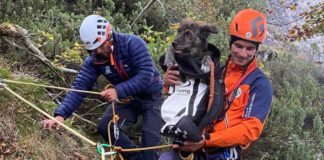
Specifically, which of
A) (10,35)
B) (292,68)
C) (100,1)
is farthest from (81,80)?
(292,68)

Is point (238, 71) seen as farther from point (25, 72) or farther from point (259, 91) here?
point (25, 72)

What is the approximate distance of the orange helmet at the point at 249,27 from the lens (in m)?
2.66

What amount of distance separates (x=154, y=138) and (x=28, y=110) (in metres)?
1.39

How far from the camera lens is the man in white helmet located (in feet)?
11.9

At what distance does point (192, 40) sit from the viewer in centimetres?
256

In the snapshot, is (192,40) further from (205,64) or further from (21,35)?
(21,35)

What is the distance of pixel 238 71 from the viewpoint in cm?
271

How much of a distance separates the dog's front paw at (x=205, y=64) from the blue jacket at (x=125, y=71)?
1.28 metres

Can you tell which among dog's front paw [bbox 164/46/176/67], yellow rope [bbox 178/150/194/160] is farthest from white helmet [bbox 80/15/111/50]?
yellow rope [bbox 178/150/194/160]

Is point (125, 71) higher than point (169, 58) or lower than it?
lower

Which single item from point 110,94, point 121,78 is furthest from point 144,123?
point 110,94

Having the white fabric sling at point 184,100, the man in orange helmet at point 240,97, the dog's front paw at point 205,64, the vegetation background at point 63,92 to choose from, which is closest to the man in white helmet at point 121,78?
the vegetation background at point 63,92

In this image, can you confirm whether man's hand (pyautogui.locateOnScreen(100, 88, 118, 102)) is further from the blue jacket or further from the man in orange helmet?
the man in orange helmet

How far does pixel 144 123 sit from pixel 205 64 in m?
1.86
